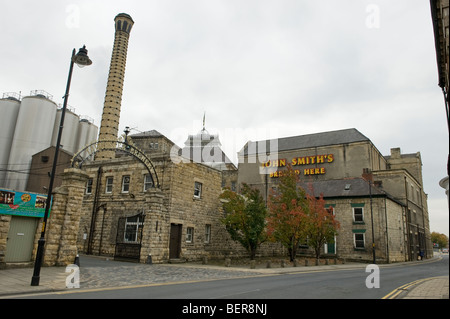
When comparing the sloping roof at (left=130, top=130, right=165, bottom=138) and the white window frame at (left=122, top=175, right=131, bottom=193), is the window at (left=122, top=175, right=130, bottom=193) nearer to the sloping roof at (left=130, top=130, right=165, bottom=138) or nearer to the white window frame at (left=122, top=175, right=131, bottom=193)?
the white window frame at (left=122, top=175, right=131, bottom=193)

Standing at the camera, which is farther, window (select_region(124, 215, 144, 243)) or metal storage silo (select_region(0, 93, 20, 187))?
metal storage silo (select_region(0, 93, 20, 187))

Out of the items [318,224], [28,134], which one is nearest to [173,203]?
[318,224]

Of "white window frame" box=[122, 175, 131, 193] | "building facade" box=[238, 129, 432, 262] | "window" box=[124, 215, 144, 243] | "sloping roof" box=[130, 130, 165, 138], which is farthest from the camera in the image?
"sloping roof" box=[130, 130, 165, 138]

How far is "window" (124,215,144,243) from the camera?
2323 cm

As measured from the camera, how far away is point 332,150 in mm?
47469

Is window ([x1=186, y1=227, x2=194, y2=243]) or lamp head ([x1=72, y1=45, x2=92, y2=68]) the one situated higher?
lamp head ([x1=72, y1=45, x2=92, y2=68])

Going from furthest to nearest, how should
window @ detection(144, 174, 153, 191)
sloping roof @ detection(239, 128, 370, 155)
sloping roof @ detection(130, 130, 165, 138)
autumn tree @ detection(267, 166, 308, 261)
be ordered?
sloping roof @ detection(130, 130, 165, 138) < sloping roof @ detection(239, 128, 370, 155) < autumn tree @ detection(267, 166, 308, 261) < window @ detection(144, 174, 153, 191)

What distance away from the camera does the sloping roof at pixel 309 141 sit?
155 ft

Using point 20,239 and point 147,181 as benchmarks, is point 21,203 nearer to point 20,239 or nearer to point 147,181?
point 20,239

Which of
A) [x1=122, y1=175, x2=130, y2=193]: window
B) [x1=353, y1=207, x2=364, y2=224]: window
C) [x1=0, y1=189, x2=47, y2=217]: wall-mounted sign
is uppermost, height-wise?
[x1=122, y1=175, x2=130, y2=193]: window

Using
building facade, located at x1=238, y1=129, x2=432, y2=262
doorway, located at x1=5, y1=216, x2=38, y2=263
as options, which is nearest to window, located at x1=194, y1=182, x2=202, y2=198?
building facade, located at x1=238, y1=129, x2=432, y2=262

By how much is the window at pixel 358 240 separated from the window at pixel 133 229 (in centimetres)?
2372
